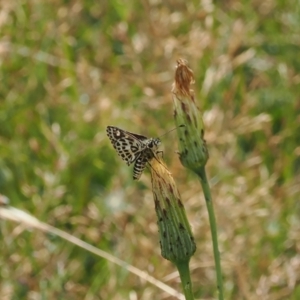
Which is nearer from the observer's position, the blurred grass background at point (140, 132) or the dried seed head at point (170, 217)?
the dried seed head at point (170, 217)

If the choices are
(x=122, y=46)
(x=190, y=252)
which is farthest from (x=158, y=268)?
(x=122, y=46)

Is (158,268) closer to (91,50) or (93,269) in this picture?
(93,269)

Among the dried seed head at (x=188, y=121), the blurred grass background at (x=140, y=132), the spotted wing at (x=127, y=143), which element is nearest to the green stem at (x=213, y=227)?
the dried seed head at (x=188, y=121)

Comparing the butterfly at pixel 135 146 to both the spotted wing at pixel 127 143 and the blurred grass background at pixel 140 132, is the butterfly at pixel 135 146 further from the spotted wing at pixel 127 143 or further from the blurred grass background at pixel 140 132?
the blurred grass background at pixel 140 132

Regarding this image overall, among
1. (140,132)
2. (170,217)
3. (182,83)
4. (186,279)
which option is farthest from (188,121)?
(140,132)

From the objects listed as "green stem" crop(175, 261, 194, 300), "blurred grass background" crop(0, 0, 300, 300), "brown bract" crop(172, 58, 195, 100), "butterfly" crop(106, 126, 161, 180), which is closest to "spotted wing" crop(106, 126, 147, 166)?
"butterfly" crop(106, 126, 161, 180)
